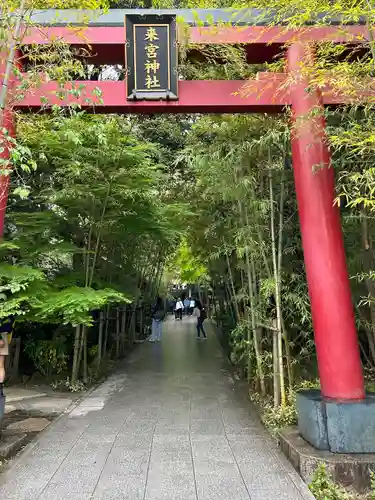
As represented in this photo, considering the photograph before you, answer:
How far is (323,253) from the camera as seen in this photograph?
3.68m

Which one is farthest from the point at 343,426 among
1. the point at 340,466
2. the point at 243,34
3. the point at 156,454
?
the point at 243,34

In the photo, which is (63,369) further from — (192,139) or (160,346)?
(160,346)

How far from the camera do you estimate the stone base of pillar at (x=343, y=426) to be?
3256mm

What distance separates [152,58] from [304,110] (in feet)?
4.99

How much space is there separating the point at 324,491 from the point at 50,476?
200cm

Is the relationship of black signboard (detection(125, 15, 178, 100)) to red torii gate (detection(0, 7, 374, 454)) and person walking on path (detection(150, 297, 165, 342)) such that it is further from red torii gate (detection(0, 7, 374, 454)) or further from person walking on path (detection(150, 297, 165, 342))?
person walking on path (detection(150, 297, 165, 342))

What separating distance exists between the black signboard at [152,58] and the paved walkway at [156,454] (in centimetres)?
326

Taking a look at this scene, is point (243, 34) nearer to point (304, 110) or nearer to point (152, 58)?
point (152, 58)

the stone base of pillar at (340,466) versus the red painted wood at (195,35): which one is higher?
the red painted wood at (195,35)

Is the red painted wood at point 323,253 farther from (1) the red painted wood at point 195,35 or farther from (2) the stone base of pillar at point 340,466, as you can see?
(2) the stone base of pillar at point 340,466

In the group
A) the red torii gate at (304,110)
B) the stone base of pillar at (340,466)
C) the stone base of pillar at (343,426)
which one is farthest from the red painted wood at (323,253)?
the stone base of pillar at (340,466)

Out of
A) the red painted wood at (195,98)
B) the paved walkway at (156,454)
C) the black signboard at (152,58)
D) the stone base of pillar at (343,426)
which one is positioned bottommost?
the paved walkway at (156,454)

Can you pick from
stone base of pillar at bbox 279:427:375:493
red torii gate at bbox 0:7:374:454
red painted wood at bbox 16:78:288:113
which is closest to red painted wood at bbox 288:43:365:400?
red torii gate at bbox 0:7:374:454

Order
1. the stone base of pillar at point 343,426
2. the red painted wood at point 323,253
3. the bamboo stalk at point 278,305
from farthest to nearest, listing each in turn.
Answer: the bamboo stalk at point 278,305 → the red painted wood at point 323,253 → the stone base of pillar at point 343,426
